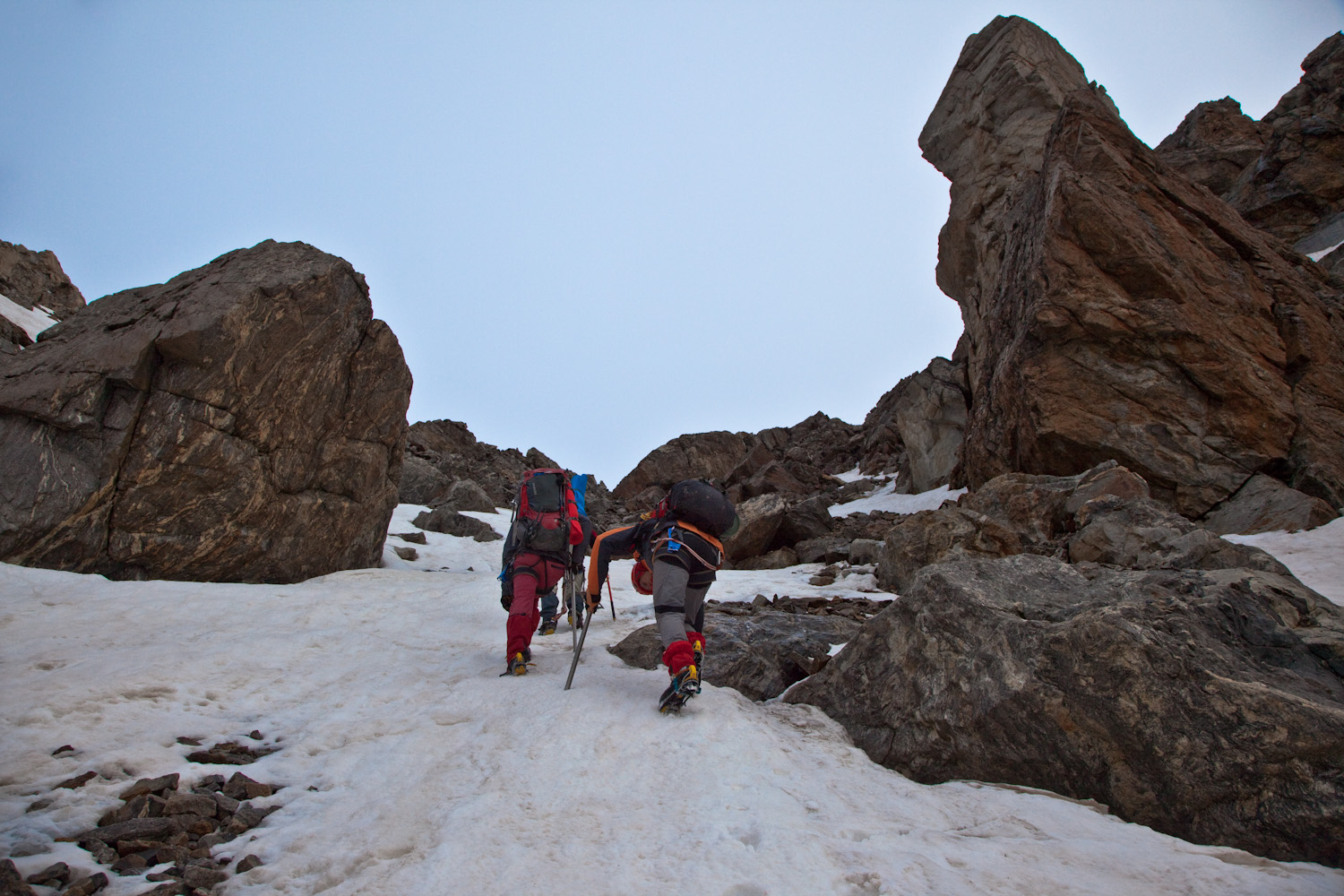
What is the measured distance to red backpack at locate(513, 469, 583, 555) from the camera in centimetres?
688

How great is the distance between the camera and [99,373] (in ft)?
30.1

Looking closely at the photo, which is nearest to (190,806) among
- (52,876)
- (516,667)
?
(52,876)

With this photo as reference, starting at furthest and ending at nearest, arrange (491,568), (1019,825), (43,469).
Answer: (491,568) < (43,469) < (1019,825)

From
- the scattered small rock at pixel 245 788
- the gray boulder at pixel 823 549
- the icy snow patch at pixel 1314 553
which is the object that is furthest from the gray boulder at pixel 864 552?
the scattered small rock at pixel 245 788

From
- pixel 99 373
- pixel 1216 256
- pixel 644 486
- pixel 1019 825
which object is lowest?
pixel 1019 825

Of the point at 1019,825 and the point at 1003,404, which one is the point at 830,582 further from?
the point at 1003,404

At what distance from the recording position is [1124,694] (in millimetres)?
3672

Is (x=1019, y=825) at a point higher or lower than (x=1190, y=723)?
lower

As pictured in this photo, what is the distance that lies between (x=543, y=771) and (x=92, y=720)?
10.2ft

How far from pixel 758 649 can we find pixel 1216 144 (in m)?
51.1

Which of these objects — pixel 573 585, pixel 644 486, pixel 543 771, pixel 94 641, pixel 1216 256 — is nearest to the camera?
pixel 543 771

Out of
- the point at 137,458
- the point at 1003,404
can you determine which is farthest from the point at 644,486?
the point at 137,458

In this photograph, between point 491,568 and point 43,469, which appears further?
point 491,568

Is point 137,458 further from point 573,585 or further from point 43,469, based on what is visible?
point 573,585
